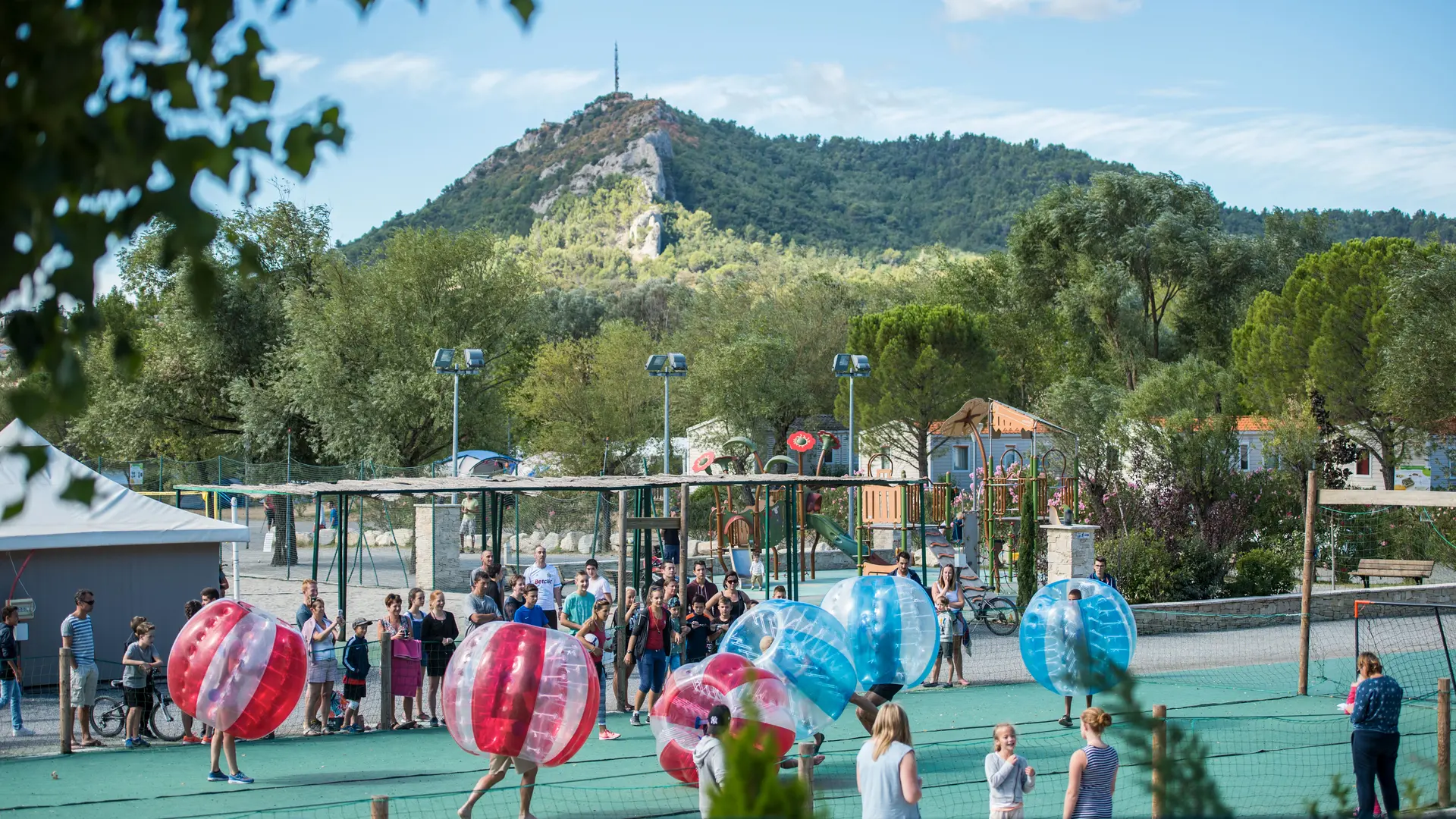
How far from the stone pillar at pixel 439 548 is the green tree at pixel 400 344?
1059cm

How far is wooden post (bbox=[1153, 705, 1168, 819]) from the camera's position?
2596mm

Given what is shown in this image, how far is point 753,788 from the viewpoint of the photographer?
7.25 feet

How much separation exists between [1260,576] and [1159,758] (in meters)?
22.3

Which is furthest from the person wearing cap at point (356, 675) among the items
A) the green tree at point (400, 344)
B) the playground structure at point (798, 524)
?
the green tree at point (400, 344)

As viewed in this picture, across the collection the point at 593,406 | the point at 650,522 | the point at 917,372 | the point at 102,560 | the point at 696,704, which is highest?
the point at 917,372

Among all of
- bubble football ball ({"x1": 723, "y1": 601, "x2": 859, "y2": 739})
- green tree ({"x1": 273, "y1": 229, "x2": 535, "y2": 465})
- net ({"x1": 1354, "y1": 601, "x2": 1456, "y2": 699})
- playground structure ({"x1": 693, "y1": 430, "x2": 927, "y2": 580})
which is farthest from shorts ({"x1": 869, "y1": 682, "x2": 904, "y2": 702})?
green tree ({"x1": 273, "y1": 229, "x2": 535, "y2": 465})

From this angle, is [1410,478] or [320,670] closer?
[320,670]

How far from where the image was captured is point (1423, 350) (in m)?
34.4

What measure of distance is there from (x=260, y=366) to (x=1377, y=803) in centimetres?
3339

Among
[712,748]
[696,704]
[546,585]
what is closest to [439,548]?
[546,585]

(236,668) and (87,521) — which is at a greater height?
(87,521)

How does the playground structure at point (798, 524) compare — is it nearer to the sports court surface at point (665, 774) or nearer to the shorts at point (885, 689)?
the sports court surface at point (665, 774)

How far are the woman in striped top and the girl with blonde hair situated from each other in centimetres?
27

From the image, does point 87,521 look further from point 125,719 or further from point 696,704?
point 696,704
